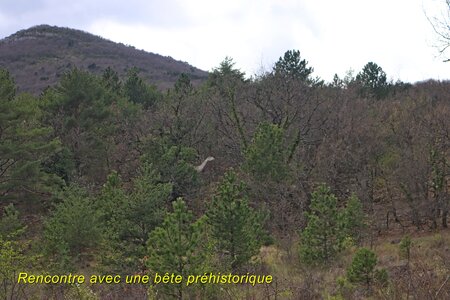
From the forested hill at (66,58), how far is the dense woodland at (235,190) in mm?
44569

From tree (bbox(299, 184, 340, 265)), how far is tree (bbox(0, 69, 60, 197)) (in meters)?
14.1

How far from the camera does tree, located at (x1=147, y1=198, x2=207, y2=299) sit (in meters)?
9.98

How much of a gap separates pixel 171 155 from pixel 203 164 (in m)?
7.17

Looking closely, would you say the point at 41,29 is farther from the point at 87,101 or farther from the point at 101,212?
the point at 101,212

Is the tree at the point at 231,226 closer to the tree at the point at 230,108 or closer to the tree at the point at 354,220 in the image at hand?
the tree at the point at 354,220

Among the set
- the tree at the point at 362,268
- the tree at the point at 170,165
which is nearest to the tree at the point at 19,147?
the tree at the point at 170,165

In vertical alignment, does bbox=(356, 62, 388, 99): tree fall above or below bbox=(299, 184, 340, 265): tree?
above

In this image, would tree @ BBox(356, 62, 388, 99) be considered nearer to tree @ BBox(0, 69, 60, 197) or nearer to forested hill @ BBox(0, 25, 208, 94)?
tree @ BBox(0, 69, 60, 197)

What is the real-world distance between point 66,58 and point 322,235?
8389 centimetres

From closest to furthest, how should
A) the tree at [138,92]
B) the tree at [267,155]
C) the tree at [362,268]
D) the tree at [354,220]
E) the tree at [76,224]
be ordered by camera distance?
the tree at [362,268] < the tree at [354,220] < the tree at [76,224] < the tree at [267,155] < the tree at [138,92]

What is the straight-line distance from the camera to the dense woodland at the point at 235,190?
33.9ft

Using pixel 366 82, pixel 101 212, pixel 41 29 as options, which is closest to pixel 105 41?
pixel 41 29

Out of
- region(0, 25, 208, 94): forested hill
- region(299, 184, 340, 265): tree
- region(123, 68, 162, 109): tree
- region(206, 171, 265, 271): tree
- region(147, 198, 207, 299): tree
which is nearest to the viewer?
region(147, 198, 207, 299): tree

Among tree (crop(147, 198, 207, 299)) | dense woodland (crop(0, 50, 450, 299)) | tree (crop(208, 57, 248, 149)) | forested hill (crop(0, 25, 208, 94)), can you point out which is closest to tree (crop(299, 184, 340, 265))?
dense woodland (crop(0, 50, 450, 299))
